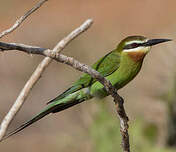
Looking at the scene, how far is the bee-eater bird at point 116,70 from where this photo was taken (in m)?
2.70

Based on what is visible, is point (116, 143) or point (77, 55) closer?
point (116, 143)

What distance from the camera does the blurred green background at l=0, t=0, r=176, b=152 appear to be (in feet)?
10.2

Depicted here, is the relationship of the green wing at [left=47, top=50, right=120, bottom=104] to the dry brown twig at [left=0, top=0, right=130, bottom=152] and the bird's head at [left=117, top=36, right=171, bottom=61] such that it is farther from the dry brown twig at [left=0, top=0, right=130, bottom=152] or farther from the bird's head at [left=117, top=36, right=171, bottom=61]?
the dry brown twig at [left=0, top=0, right=130, bottom=152]

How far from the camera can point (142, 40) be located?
278 cm

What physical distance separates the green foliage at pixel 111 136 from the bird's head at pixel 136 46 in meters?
0.33

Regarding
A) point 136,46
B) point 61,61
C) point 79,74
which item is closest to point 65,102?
point 136,46

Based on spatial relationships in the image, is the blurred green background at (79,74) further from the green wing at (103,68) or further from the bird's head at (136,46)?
the bird's head at (136,46)

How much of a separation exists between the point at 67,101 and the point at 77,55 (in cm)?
283

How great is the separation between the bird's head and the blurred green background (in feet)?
1.06

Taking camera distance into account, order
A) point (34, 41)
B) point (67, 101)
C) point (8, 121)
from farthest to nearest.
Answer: point (34, 41) < point (67, 101) < point (8, 121)

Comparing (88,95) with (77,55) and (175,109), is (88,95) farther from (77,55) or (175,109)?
(77,55)

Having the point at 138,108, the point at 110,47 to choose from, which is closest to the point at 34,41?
the point at 110,47

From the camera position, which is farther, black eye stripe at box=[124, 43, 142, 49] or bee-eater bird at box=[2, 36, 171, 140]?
black eye stripe at box=[124, 43, 142, 49]

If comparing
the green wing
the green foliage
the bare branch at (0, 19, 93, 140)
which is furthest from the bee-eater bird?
the bare branch at (0, 19, 93, 140)
